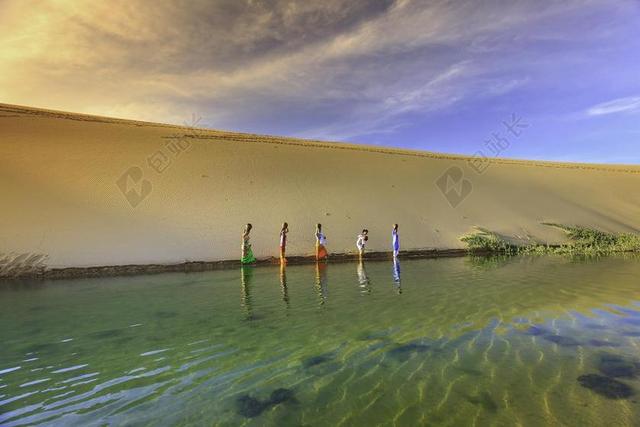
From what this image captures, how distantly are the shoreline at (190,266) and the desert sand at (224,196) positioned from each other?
21.6 inches

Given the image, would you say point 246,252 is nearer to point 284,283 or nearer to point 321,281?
point 284,283

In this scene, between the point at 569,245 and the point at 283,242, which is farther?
the point at 569,245

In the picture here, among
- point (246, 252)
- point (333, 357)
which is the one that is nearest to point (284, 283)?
point (246, 252)

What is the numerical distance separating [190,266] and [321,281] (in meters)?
6.46

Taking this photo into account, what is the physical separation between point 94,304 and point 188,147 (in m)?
18.6

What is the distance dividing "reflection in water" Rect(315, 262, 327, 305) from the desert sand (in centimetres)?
262

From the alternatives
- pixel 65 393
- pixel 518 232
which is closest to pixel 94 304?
pixel 65 393

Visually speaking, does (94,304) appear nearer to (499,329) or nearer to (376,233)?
(499,329)

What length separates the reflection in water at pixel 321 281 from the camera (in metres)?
9.13

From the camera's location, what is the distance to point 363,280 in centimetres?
1162

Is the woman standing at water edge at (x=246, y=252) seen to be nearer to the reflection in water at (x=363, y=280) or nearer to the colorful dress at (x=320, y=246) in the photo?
the colorful dress at (x=320, y=246)

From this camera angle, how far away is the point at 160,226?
60.9ft

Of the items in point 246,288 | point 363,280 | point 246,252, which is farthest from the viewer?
point 246,252

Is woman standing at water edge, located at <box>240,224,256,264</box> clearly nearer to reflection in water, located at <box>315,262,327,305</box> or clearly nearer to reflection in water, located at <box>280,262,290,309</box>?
reflection in water, located at <box>280,262,290,309</box>
